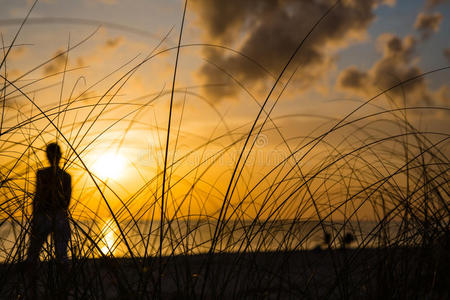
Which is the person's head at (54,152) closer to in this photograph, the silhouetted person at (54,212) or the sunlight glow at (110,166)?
the silhouetted person at (54,212)

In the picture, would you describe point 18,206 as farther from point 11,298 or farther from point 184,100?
point 184,100

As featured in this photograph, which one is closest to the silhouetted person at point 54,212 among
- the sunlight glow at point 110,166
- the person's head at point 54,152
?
the person's head at point 54,152

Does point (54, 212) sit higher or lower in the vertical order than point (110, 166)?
lower

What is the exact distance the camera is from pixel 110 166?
227 centimetres

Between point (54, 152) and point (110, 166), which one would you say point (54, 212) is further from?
point (110, 166)

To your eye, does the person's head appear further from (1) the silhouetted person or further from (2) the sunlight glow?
(2) the sunlight glow

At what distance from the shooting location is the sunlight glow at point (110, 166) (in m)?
2.18

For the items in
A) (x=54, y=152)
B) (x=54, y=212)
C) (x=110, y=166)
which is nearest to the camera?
(x=54, y=212)

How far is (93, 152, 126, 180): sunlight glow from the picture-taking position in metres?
2.18

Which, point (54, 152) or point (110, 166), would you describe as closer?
point (54, 152)

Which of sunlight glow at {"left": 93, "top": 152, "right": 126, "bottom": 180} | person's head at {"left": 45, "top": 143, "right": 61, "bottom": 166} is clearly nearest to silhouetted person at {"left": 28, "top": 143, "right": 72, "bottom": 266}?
person's head at {"left": 45, "top": 143, "right": 61, "bottom": 166}

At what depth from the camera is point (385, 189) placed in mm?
2068

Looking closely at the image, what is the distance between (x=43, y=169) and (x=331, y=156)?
1579mm

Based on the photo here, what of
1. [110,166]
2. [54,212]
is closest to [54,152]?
[54,212]
